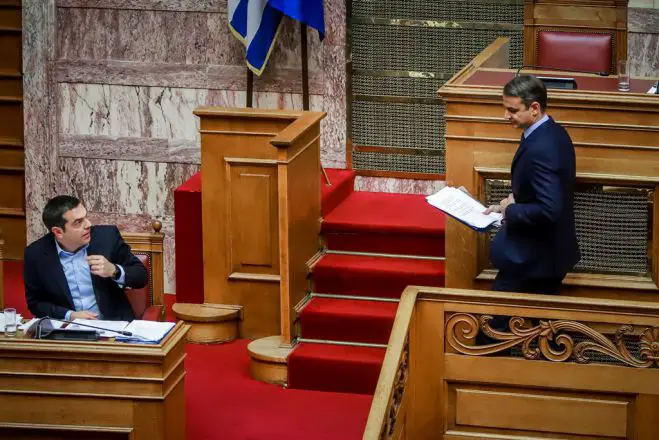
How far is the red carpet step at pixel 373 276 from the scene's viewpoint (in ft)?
24.1

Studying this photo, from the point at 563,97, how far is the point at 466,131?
472 mm

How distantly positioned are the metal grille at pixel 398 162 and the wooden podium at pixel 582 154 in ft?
6.75

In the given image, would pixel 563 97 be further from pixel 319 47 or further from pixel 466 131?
pixel 319 47

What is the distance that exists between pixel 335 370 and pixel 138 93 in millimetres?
2861

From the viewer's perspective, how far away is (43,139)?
9172 millimetres

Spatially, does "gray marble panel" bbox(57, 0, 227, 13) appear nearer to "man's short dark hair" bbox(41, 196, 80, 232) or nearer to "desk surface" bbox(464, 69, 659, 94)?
"desk surface" bbox(464, 69, 659, 94)

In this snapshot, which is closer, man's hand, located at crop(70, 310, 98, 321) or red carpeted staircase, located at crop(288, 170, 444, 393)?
man's hand, located at crop(70, 310, 98, 321)

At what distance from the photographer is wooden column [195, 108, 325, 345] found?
24.5 feet

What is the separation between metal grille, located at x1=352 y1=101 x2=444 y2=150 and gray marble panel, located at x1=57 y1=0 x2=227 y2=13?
3.55 ft

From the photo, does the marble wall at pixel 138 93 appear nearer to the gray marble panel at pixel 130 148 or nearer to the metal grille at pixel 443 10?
the gray marble panel at pixel 130 148

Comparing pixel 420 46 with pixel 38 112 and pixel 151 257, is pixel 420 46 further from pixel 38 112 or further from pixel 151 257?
pixel 151 257

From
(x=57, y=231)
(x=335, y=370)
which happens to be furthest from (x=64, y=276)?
(x=335, y=370)

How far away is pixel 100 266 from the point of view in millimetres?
6066

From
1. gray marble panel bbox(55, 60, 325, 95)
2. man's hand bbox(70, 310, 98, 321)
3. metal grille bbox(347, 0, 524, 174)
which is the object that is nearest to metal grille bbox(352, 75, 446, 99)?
metal grille bbox(347, 0, 524, 174)
